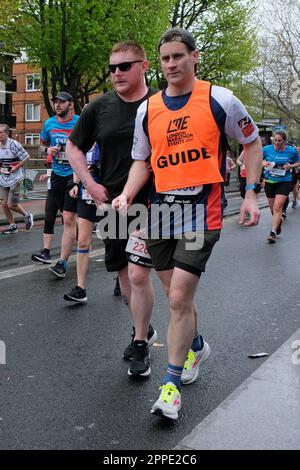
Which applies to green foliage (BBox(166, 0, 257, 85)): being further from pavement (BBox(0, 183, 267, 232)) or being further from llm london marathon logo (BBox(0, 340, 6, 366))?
llm london marathon logo (BBox(0, 340, 6, 366))

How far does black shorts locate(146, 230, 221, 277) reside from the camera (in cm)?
321

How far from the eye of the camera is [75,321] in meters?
5.07

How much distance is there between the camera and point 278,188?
35.3ft

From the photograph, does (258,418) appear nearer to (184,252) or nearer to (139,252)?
(184,252)

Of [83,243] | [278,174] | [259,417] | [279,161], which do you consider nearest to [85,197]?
[83,243]

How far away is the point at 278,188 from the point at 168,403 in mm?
8151

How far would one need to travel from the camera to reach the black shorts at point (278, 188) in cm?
1066

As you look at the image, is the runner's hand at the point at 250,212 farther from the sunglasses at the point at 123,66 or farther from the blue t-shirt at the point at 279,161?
the blue t-shirt at the point at 279,161

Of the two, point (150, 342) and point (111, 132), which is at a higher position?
point (111, 132)

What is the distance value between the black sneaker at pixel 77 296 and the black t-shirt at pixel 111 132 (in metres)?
1.73

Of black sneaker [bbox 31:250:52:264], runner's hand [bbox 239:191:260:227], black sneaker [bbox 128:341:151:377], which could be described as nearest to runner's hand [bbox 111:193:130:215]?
runner's hand [bbox 239:191:260:227]

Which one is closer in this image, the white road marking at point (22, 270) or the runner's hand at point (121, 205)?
the runner's hand at point (121, 205)

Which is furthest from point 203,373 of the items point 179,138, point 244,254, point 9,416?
point 244,254

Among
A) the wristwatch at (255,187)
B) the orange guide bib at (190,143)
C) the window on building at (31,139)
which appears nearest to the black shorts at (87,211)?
the orange guide bib at (190,143)
